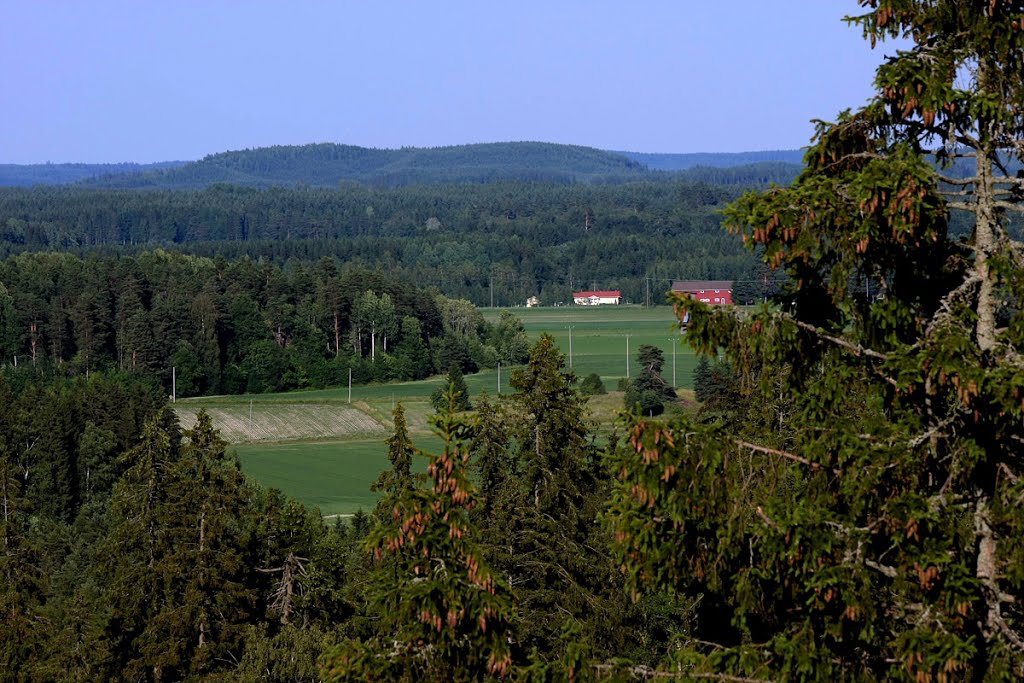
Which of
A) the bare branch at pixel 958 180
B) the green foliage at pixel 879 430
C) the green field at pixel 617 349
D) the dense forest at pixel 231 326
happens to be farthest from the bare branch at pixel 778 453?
the dense forest at pixel 231 326

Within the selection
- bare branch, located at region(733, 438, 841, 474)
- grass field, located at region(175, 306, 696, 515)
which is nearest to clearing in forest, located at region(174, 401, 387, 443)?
grass field, located at region(175, 306, 696, 515)

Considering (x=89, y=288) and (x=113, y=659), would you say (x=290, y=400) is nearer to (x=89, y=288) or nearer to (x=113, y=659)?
(x=89, y=288)

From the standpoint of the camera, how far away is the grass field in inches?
3575

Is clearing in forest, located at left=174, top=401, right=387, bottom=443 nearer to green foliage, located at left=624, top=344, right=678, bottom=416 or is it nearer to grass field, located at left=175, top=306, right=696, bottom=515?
grass field, located at left=175, top=306, right=696, bottom=515

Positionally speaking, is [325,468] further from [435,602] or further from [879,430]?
[879,430]

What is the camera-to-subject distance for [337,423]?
387ft

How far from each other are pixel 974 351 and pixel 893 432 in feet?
3.28

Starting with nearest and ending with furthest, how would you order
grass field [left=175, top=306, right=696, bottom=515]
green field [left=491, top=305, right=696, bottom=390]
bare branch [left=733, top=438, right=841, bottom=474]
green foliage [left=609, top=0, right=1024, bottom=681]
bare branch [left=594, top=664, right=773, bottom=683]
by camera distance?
1. green foliage [left=609, top=0, right=1024, bottom=681]
2. bare branch [left=594, top=664, right=773, bottom=683]
3. bare branch [left=733, top=438, right=841, bottom=474]
4. grass field [left=175, top=306, right=696, bottom=515]
5. green field [left=491, top=305, right=696, bottom=390]

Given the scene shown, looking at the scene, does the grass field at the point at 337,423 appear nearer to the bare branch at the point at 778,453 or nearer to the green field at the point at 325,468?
the green field at the point at 325,468

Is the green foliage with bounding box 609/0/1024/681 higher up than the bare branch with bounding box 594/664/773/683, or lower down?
higher up

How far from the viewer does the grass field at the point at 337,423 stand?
298 ft

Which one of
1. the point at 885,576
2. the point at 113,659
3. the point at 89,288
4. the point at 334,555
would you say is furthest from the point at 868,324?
the point at 89,288

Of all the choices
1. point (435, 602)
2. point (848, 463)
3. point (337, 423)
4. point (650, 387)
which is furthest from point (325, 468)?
point (848, 463)

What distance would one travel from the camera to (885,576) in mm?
12078
